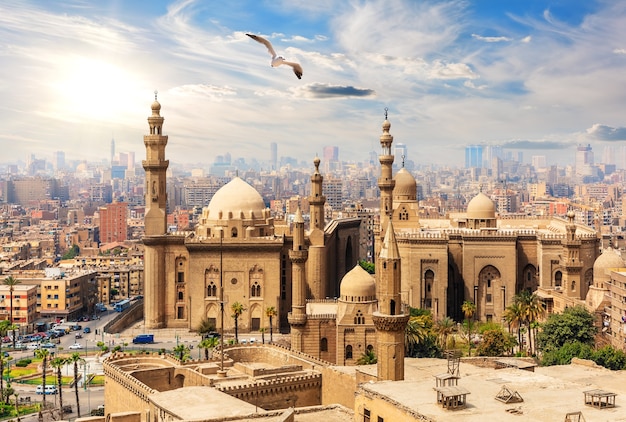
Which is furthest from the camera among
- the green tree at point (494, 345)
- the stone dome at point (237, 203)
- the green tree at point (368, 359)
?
the stone dome at point (237, 203)

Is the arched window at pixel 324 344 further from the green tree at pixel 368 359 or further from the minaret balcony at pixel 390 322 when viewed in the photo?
the minaret balcony at pixel 390 322

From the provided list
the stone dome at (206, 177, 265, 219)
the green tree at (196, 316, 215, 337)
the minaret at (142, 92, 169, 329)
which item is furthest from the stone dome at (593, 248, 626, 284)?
the minaret at (142, 92, 169, 329)

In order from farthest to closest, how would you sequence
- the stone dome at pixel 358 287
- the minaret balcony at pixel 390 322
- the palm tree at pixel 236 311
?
the palm tree at pixel 236 311 < the stone dome at pixel 358 287 < the minaret balcony at pixel 390 322

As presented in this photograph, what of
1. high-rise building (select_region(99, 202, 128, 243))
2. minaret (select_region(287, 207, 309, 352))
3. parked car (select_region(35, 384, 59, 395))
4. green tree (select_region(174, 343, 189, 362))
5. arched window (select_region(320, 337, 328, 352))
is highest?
high-rise building (select_region(99, 202, 128, 243))

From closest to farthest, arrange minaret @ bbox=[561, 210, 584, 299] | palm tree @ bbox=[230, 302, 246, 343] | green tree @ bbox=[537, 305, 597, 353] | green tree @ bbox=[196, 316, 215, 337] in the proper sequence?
1. green tree @ bbox=[537, 305, 597, 353]
2. minaret @ bbox=[561, 210, 584, 299]
3. palm tree @ bbox=[230, 302, 246, 343]
4. green tree @ bbox=[196, 316, 215, 337]

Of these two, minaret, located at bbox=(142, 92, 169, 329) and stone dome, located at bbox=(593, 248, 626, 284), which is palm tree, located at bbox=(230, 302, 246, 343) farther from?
stone dome, located at bbox=(593, 248, 626, 284)

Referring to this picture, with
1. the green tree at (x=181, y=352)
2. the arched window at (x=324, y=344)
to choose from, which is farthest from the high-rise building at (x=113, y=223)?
the arched window at (x=324, y=344)

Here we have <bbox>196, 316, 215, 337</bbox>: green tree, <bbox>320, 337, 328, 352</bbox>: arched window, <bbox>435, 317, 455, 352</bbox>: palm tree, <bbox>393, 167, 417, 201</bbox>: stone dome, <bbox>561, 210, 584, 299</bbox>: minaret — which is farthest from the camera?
<bbox>393, 167, 417, 201</bbox>: stone dome
